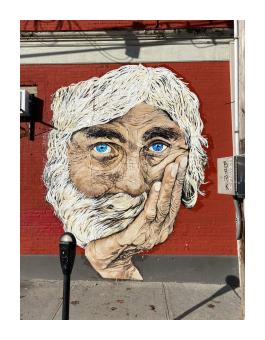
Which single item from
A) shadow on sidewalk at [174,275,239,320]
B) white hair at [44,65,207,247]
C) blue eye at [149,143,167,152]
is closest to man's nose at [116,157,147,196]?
blue eye at [149,143,167,152]

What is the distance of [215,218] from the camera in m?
5.55

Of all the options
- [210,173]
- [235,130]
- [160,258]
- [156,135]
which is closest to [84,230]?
[160,258]

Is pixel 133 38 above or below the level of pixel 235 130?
above

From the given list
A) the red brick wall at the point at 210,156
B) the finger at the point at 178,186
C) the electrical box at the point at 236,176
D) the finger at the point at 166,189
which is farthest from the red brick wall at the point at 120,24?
the electrical box at the point at 236,176

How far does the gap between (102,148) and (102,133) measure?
25cm

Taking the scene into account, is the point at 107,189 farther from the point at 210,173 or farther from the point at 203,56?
the point at 203,56

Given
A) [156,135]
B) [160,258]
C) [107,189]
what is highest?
[156,135]

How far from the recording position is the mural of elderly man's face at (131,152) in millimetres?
5414

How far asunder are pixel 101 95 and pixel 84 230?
7.63 ft

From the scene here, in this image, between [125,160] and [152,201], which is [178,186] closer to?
[152,201]

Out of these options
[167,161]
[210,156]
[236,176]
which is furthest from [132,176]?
[236,176]

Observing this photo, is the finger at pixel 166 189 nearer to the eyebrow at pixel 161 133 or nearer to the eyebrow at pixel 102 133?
the eyebrow at pixel 161 133

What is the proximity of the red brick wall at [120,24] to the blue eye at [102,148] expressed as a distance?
6.54 feet

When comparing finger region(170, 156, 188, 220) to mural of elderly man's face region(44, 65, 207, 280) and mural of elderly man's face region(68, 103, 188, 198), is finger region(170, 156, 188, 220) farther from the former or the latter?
mural of elderly man's face region(68, 103, 188, 198)
